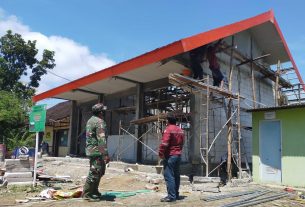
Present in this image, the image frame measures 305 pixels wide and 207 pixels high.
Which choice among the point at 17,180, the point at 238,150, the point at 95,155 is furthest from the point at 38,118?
the point at 238,150

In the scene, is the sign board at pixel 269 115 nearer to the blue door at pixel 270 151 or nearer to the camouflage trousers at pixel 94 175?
the blue door at pixel 270 151

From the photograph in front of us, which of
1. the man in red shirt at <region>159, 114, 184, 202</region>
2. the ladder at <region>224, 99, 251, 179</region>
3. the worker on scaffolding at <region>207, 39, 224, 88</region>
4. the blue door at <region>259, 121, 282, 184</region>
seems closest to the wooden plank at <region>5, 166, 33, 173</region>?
the man in red shirt at <region>159, 114, 184, 202</region>

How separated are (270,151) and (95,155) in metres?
7.03

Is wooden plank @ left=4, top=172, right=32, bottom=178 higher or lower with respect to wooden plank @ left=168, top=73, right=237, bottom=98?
lower

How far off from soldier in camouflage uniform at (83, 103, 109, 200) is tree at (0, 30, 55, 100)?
2292 cm

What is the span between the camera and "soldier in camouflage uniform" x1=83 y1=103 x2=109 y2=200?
6.83 m

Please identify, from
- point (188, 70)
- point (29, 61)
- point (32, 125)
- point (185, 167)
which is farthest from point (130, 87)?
point (29, 61)

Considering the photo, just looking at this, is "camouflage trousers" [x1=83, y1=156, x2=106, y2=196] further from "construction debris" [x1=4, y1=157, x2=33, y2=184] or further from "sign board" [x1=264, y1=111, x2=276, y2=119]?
"sign board" [x1=264, y1=111, x2=276, y2=119]

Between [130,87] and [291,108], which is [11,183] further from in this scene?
[130,87]

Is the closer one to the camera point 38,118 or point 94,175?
point 94,175

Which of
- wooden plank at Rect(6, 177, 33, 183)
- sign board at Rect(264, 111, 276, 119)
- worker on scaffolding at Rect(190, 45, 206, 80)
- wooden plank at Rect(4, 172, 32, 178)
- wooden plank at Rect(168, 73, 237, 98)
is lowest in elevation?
wooden plank at Rect(6, 177, 33, 183)

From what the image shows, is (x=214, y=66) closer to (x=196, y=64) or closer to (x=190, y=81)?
(x=196, y=64)

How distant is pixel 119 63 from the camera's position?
47.4ft

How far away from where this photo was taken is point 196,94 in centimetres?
→ 1358
